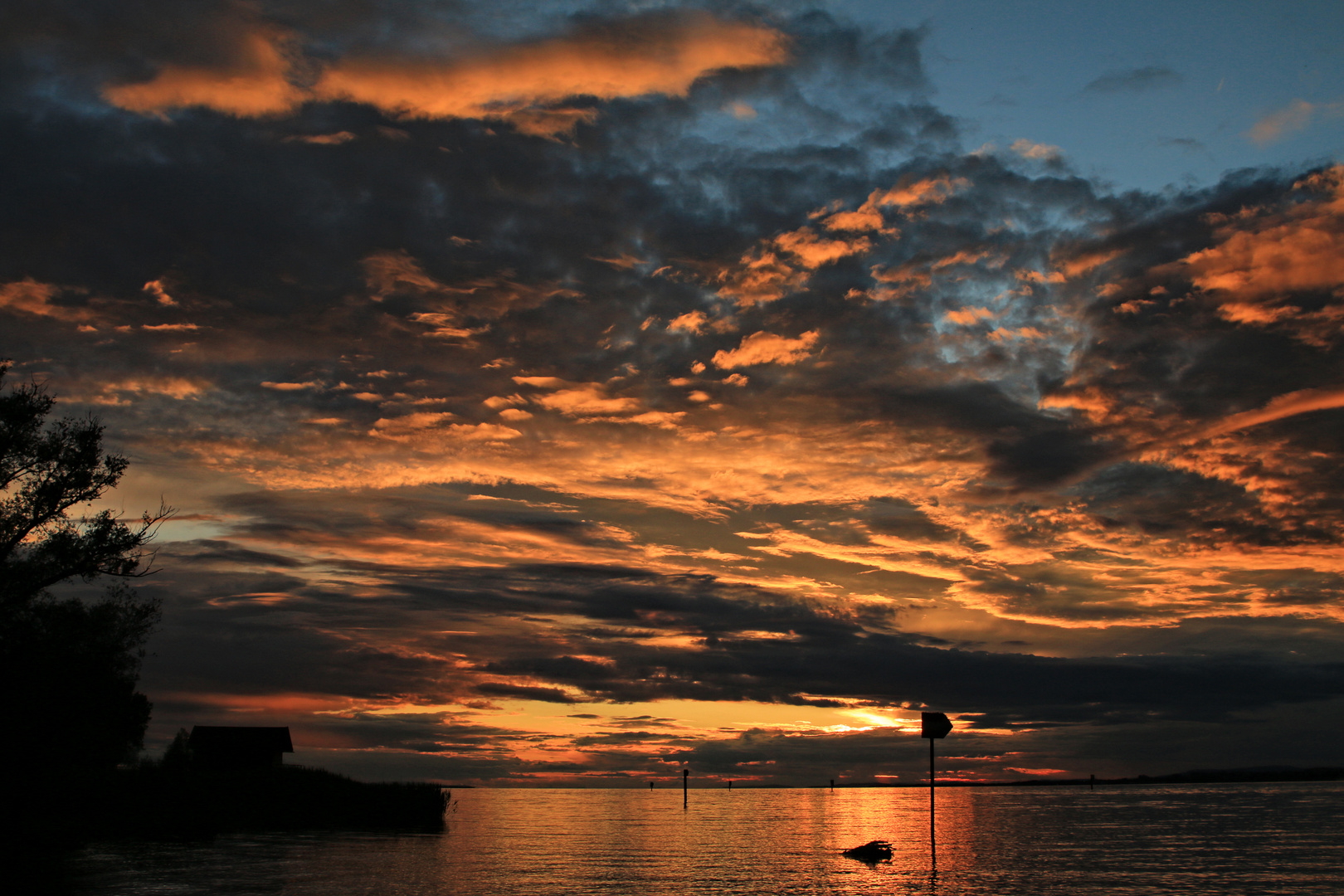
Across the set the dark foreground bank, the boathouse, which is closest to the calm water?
the dark foreground bank

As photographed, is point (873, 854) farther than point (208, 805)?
No

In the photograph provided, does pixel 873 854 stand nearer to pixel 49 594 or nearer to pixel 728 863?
pixel 728 863

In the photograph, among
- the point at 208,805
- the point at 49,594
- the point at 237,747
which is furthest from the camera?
the point at 237,747

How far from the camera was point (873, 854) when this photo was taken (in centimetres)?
5372

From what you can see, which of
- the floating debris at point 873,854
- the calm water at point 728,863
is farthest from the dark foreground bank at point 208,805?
the floating debris at point 873,854

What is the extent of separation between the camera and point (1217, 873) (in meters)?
45.9

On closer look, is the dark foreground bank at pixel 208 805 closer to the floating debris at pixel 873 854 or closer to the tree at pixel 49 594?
the tree at pixel 49 594

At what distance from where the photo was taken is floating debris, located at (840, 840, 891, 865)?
175 ft

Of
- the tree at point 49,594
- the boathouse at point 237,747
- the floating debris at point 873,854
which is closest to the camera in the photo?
the tree at point 49,594

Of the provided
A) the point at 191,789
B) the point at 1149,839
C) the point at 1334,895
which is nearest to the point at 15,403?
the point at 191,789

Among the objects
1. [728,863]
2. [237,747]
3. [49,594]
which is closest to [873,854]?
[728,863]

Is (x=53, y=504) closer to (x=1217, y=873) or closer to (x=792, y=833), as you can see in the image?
(x=1217, y=873)

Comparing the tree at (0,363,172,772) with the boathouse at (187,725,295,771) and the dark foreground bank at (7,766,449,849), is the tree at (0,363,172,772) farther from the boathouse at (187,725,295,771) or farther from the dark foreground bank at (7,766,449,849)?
the boathouse at (187,725,295,771)

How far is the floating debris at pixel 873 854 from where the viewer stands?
2095 inches
